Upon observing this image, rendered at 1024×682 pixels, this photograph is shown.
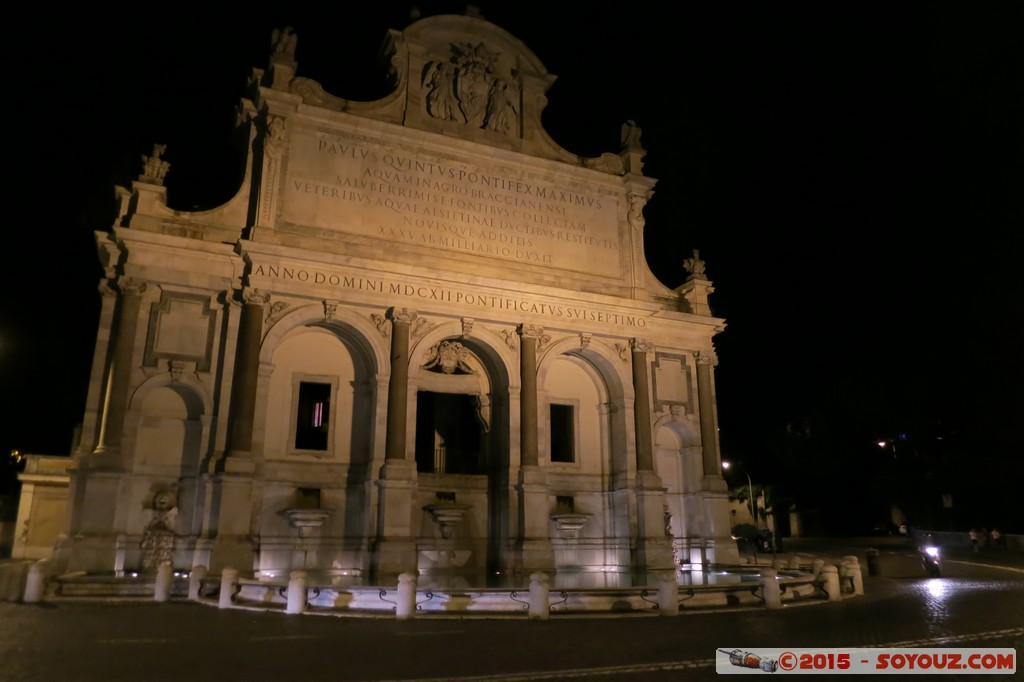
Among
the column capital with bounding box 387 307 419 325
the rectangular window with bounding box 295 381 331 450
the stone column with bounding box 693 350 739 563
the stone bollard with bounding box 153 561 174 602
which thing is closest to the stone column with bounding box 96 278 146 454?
the rectangular window with bounding box 295 381 331 450

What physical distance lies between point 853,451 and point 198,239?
42.3 meters

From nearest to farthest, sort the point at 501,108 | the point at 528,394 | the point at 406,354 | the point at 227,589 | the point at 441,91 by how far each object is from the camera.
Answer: the point at 227,589, the point at 406,354, the point at 528,394, the point at 441,91, the point at 501,108

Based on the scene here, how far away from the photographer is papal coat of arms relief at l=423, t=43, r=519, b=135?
2684 centimetres

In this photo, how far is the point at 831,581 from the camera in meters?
17.1

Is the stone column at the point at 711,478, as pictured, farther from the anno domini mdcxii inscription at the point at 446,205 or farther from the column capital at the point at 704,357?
the anno domini mdcxii inscription at the point at 446,205

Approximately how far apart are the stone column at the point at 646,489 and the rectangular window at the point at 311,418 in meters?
11.1

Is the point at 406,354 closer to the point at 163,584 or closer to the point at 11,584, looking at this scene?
the point at 163,584

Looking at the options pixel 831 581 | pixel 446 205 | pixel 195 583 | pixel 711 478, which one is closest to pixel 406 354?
pixel 446 205

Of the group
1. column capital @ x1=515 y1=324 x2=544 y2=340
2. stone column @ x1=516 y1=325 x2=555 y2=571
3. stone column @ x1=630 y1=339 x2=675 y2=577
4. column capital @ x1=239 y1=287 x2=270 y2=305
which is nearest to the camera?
column capital @ x1=239 y1=287 x2=270 y2=305

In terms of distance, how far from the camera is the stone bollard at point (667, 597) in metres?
14.7

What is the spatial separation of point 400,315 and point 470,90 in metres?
9.53

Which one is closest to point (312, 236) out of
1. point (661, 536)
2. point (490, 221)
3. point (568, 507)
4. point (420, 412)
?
point (490, 221)

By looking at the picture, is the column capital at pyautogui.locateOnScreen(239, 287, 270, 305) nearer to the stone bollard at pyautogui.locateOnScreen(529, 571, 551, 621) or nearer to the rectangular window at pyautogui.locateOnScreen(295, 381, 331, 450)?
the rectangular window at pyautogui.locateOnScreen(295, 381, 331, 450)

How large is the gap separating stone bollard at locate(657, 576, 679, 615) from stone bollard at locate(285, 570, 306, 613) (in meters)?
7.21
